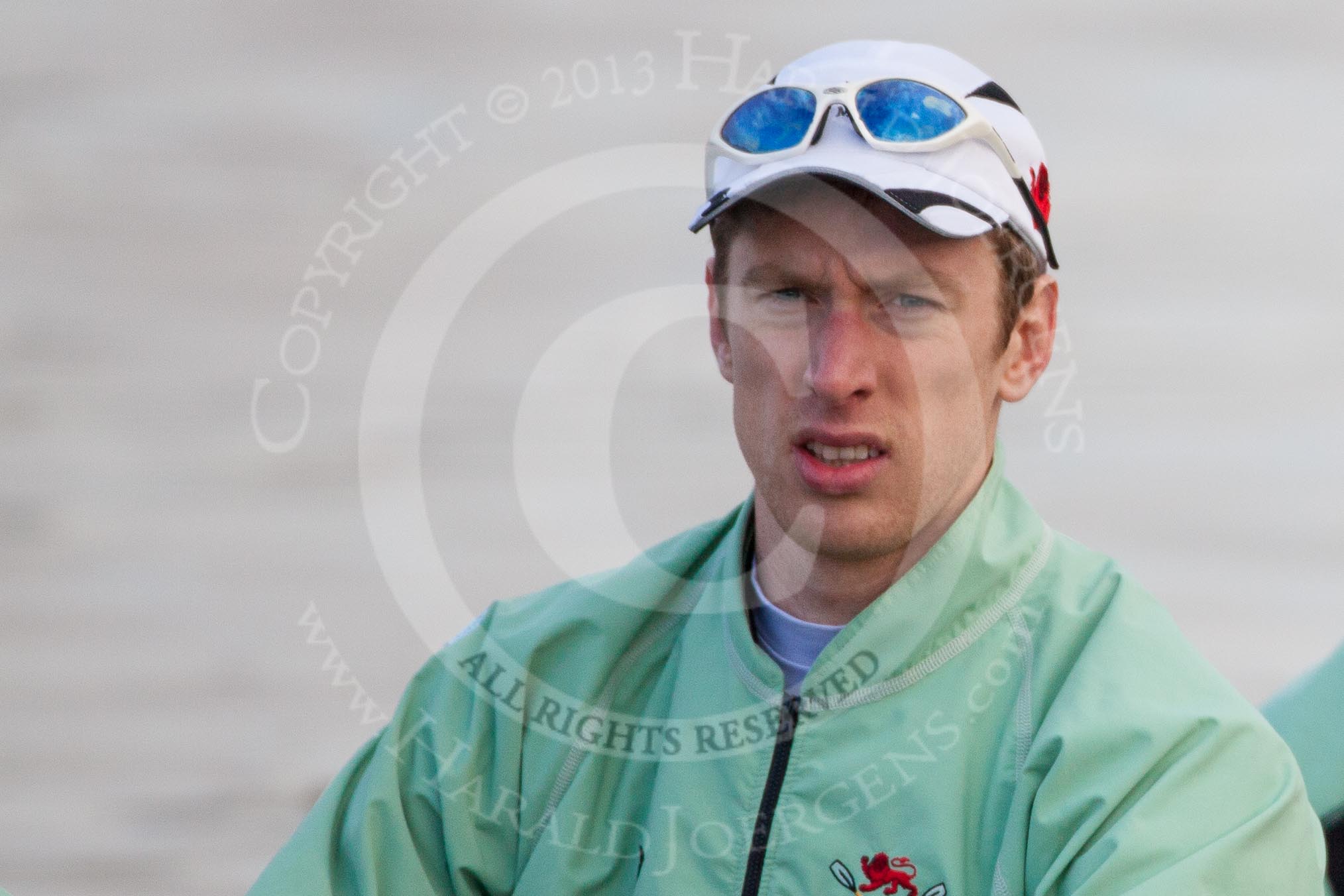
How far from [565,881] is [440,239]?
318 centimetres

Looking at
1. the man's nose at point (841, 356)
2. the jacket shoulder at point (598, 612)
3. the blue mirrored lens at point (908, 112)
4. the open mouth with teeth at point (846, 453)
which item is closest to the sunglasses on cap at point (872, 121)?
the blue mirrored lens at point (908, 112)

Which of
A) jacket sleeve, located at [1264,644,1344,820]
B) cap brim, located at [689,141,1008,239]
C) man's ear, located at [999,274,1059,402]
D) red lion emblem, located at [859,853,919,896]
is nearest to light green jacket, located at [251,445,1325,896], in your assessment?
red lion emblem, located at [859,853,919,896]

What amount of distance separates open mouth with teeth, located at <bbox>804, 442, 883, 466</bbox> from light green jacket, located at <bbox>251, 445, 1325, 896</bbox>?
0.11 meters

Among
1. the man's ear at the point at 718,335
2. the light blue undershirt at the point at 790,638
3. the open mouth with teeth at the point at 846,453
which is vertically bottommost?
the light blue undershirt at the point at 790,638

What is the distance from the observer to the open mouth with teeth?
1.73 m

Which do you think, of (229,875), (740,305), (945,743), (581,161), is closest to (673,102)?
(581,161)

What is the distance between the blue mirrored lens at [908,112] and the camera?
5.68ft

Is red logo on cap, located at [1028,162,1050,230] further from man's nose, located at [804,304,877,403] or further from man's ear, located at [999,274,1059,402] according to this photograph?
man's nose, located at [804,304,877,403]

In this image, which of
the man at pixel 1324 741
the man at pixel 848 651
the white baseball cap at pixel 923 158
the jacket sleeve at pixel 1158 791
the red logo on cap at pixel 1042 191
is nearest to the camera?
the jacket sleeve at pixel 1158 791

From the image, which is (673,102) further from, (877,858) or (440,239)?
(877,858)

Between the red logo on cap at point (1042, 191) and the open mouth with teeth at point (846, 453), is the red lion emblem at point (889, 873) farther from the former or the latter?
the red logo on cap at point (1042, 191)

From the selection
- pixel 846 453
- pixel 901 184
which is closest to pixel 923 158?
pixel 901 184

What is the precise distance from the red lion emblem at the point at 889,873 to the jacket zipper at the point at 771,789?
103mm

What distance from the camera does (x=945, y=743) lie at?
1.65 m
